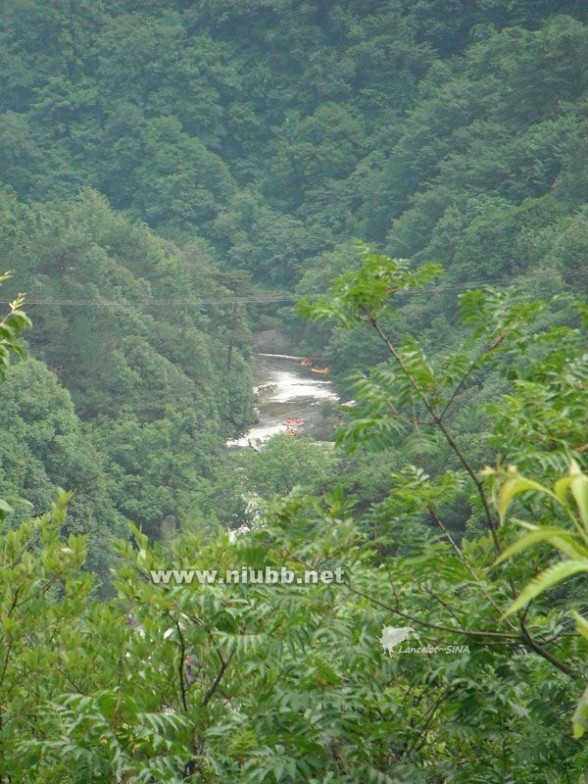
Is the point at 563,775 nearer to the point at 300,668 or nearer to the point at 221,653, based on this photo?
the point at 300,668

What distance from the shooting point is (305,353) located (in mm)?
39188

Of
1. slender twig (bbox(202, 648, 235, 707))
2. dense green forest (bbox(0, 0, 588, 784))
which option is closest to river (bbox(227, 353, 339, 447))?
dense green forest (bbox(0, 0, 588, 784))

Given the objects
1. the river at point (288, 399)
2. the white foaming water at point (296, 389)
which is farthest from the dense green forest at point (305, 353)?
the white foaming water at point (296, 389)

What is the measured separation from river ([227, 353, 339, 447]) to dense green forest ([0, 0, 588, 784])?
0.69m

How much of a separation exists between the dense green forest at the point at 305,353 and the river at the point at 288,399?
0.69 metres

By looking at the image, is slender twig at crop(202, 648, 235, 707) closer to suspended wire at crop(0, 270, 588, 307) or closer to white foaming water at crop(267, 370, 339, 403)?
suspended wire at crop(0, 270, 588, 307)

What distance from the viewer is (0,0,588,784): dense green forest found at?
345 centimetres

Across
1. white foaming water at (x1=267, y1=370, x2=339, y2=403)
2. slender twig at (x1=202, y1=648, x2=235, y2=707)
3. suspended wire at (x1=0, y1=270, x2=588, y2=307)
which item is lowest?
white foaming water at (x1=267, y1=370, x2=339, y2=403)

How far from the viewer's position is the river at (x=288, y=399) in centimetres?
3259

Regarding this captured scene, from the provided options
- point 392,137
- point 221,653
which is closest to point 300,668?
point 221,653

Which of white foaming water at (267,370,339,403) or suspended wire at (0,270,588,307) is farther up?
suspended wire at (0,270,588,307)

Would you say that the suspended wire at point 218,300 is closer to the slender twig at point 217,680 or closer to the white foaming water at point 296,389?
the white foaming water at point 296,389

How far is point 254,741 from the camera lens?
11.2ft

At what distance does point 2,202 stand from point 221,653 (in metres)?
31.2
